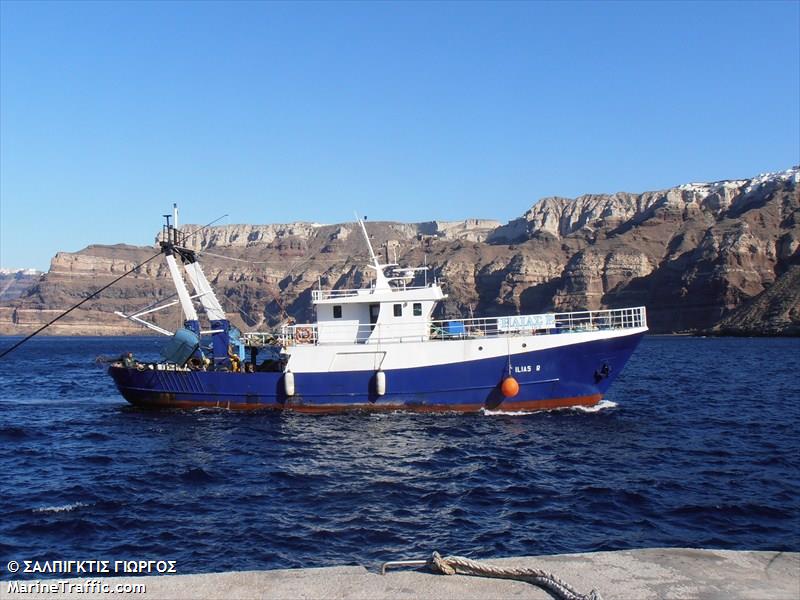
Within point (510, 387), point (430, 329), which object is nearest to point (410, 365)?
point (430, 329)

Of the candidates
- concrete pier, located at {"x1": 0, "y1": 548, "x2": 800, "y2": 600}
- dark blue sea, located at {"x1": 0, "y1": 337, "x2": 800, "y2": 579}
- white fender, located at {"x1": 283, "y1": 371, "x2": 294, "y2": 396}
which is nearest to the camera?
concrete pier, located at {"x1": 0, "y1": 548, "x2": 800, "y2": 600}

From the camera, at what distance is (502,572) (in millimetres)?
7188

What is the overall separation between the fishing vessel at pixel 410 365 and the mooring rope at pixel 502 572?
20.3 meters

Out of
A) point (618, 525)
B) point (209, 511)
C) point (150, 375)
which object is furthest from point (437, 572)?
point (150, 375)

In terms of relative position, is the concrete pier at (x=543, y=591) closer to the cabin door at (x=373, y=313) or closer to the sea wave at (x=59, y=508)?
the sea wave at (x=59, y=508)

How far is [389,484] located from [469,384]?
34.7 ft

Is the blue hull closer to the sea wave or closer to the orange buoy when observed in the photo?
the orange buoy

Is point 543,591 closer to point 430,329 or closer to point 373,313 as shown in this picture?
point 430,329

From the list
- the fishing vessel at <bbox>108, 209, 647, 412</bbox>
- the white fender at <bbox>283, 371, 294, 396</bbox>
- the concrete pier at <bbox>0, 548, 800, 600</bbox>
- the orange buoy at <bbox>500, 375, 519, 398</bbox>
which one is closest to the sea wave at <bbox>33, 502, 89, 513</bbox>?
the concrete pier at <bbox>0, 548, 800, 600</bbox>

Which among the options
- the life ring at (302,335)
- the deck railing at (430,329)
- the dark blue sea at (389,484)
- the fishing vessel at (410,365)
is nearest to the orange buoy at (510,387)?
the fishing vessel at (410,365)

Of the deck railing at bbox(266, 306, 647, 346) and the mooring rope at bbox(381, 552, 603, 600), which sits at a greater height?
the deck railing at bbox(266, 306, 647, 346)

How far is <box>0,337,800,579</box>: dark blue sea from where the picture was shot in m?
13.8

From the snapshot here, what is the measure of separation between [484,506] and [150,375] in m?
20.0

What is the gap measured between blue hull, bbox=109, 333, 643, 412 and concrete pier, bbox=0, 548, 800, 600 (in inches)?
816
